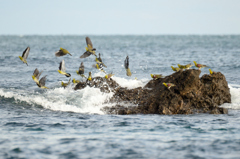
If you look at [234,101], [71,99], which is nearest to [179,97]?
[234,101]

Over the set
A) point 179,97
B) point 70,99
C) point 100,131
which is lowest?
point 100,131

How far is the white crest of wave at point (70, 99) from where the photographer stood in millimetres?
9460

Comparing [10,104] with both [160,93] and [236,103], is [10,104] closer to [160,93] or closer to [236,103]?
[160,93]

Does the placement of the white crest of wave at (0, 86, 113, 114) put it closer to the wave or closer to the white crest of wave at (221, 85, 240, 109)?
the wave

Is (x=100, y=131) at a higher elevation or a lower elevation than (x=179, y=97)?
lower

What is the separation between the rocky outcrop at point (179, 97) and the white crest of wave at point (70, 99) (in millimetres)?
379

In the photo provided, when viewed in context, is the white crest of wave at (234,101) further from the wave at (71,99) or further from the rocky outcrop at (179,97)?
the wave at (71,99)

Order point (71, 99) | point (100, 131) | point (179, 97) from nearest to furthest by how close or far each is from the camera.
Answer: point (100, 131) < point (179, 97) < point (71, 99)

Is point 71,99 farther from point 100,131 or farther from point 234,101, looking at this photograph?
point 234,101

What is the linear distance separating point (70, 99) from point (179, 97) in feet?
11.0

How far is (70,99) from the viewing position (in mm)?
10086

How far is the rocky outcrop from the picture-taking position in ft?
29.0

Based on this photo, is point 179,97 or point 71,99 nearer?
point 179,97

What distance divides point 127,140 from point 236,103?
4846 millimetres
